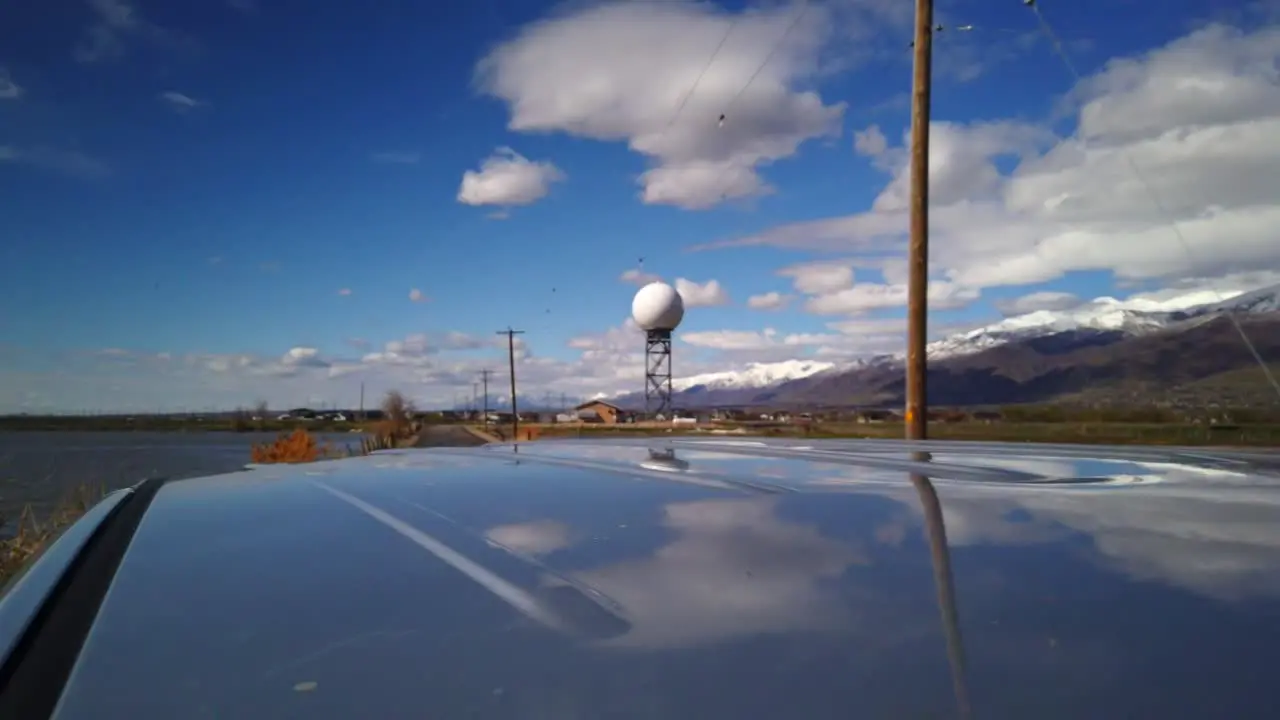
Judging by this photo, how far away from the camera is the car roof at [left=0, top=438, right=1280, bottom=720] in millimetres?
1188

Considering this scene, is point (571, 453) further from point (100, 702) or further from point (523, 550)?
point (100, 702)

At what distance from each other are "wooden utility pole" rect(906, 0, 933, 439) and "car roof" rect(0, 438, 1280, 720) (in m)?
7.81

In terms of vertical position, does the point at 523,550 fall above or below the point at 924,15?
below

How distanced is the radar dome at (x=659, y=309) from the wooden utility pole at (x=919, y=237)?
47.0m

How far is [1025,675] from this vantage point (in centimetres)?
121

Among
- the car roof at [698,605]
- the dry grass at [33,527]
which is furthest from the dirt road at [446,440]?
the car roof at [698,605]

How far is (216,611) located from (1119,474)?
319 cm

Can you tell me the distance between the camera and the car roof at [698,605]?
119 centimetres

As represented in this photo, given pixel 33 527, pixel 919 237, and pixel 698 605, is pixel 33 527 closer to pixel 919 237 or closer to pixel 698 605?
pixel 698 605

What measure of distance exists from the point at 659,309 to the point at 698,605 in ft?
186

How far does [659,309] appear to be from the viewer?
5816cm

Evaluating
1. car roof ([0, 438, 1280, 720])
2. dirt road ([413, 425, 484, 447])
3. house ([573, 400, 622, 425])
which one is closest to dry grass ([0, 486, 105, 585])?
car roof ([0, 438, 1280, 720])

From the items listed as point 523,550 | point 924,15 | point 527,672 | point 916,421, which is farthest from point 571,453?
point 924,15

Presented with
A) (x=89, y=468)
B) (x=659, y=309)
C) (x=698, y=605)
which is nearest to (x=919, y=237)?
(x=698, y=605)
